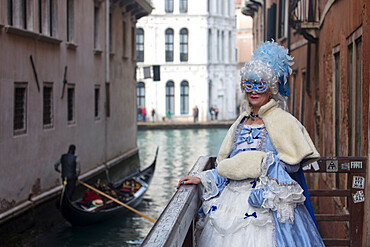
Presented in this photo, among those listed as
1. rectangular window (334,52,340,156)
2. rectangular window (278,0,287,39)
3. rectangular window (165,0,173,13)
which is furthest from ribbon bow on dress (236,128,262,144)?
rectangular window (165,0,173,13)

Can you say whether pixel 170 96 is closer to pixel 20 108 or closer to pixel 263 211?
pixel 20 108

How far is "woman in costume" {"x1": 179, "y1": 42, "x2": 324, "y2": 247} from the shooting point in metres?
3.39

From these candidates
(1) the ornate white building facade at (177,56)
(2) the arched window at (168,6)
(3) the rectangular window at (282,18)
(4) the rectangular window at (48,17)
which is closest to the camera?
(4) the rectangular window at (48,17)

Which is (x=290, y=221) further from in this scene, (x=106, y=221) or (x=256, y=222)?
(x=106, y=221)

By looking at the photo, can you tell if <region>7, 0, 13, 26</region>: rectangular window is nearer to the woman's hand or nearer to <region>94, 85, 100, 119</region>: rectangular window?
<region>94, 85, 100, 119</region>: rectangular window

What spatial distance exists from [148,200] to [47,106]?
335 centimetres

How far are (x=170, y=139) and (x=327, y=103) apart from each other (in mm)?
22839

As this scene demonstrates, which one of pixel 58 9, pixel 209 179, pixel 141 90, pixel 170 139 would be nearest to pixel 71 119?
pixel 58 9

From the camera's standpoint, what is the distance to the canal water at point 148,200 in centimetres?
1123

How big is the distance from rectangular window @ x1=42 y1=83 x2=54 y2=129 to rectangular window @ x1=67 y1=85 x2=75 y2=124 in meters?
1.38

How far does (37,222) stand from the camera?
1121cm

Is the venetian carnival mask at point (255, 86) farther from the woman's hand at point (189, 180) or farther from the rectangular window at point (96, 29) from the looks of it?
the rectangular window at point (96, 29)

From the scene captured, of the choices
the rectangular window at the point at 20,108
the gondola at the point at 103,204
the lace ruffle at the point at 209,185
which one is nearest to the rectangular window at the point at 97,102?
the gondola at the point at 103,204

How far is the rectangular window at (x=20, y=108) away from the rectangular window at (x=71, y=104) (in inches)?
116
